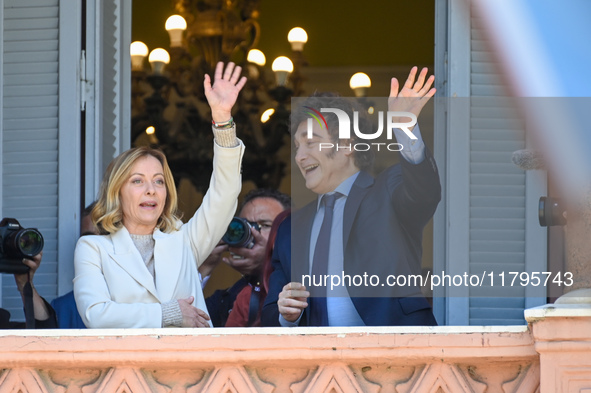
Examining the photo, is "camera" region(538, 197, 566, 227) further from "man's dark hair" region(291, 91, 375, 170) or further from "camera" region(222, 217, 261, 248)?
"camera" region(222, 217, 261, 248)

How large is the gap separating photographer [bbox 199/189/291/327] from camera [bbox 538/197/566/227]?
133 cm

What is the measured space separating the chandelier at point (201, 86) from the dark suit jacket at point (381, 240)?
9.33ft

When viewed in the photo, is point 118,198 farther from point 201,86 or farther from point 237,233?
point 201,86

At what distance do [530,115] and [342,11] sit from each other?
5029 mm

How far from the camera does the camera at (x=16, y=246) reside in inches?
153

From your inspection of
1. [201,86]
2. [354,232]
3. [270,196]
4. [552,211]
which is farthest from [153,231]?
[201,86]

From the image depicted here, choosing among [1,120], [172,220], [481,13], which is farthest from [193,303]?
[481,13]

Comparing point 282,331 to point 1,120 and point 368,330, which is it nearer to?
point 368,330

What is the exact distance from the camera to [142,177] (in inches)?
146

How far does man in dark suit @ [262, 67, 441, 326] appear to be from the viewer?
11.6ft

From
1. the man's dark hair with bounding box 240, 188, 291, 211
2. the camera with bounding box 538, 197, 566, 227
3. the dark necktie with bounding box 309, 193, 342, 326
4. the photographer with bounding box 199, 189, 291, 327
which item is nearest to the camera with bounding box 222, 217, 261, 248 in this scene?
the photographer with bounding box 199, 189, 291, 327

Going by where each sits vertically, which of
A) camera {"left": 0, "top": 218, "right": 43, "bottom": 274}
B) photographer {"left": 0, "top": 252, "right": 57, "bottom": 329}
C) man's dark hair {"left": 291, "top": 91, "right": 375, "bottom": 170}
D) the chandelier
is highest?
the chandelier

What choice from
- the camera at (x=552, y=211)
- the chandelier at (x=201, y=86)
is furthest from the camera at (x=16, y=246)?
the chandelier at (x=201, y=86)

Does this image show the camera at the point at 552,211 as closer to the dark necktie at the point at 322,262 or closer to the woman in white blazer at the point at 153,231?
the dark necktie at the point at 322,262
